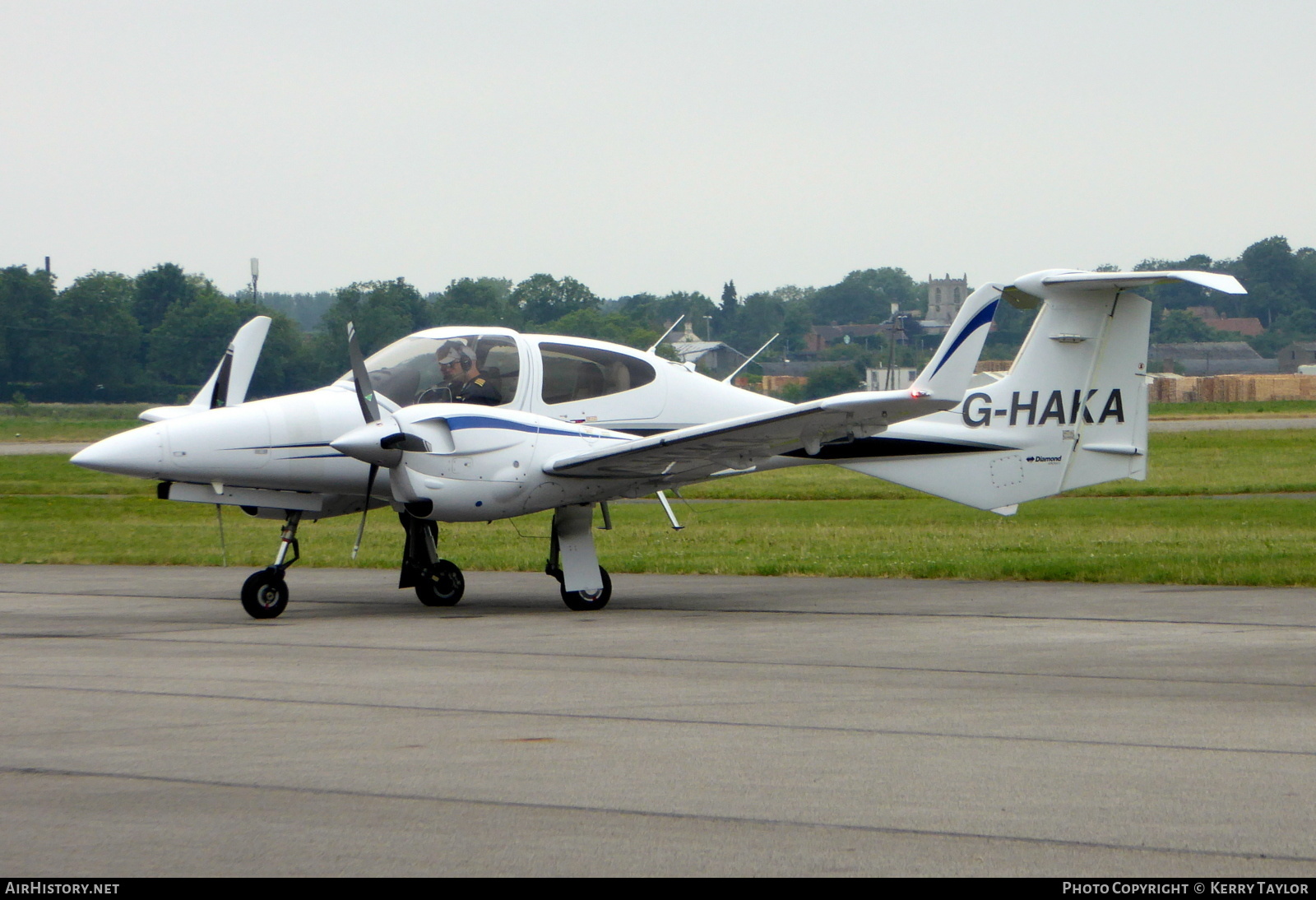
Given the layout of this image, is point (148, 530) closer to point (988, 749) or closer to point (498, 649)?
point (498, 649)

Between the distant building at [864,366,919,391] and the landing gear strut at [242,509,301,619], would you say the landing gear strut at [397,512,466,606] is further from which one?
the distant building at [864,366,919,391]

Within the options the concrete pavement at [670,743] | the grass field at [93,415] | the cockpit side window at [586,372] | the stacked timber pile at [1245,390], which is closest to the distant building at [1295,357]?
the stacked timber pile at [1245,390]

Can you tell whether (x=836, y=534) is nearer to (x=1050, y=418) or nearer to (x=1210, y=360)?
(x=1050, y=418)

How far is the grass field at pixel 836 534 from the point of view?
54.7 ft

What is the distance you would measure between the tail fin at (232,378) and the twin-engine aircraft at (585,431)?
3cm

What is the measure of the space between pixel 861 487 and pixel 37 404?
61.8 meters

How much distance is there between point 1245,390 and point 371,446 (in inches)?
3679

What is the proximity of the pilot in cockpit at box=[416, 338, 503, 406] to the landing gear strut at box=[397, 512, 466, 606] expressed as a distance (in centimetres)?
128

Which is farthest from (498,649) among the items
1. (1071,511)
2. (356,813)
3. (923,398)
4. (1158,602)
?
(1071,511)

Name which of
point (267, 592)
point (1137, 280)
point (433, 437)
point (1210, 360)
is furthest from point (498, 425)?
point (1210, 360)

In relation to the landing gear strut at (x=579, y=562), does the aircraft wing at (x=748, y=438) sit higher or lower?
higher

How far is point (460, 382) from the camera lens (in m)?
13.3

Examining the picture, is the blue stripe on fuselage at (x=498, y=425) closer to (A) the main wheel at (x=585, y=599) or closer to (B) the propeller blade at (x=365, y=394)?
(B) the propeller blade at (x=365, y=394)

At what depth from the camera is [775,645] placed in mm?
10688
